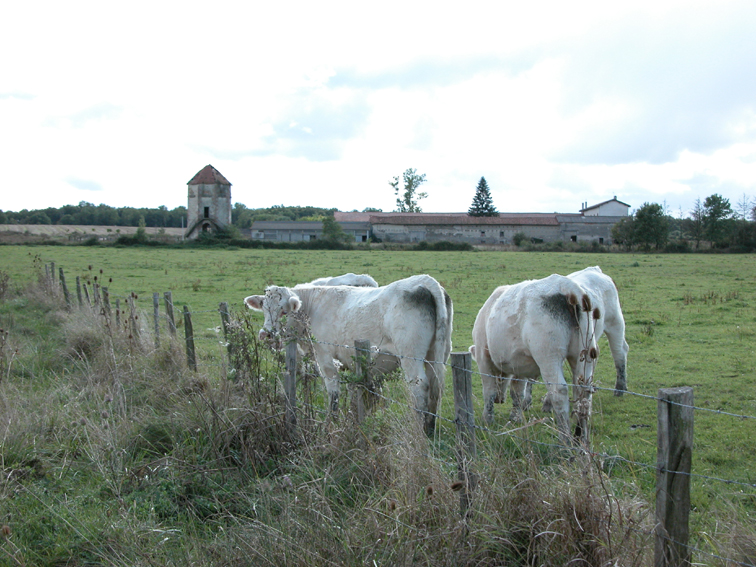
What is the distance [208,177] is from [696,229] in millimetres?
60739

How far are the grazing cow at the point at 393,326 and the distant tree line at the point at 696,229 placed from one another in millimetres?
57131

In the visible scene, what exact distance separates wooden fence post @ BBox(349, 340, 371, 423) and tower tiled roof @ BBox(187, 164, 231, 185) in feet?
234

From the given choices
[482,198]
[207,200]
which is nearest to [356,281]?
[207,200]

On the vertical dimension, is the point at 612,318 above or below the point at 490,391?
above

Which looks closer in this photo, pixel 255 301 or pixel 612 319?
pixel 255 301

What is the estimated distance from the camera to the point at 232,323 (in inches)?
199

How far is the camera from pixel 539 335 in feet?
19.2

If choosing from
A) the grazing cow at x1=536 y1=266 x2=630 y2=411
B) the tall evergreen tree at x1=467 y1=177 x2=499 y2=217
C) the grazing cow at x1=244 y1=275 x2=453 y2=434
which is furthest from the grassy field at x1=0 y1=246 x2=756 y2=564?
the tall evergreen tree at x1=467 y1=177 x2=499 y2=217

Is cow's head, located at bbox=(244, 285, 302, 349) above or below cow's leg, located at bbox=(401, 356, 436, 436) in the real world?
above

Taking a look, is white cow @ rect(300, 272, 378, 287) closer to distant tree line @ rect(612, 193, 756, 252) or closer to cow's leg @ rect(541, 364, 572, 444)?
cow's leg @ rect(541, 364, 572, 444)

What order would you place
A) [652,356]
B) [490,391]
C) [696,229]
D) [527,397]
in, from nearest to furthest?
1. [490,391]
2. [527,397]
3. [652,356]
4. [696,229]

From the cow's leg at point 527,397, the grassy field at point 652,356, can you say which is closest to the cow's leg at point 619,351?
the grassy field at point 652,356

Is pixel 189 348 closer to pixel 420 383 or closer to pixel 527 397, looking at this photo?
pixel 420 383

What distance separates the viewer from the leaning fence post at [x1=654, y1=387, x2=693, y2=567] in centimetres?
267
